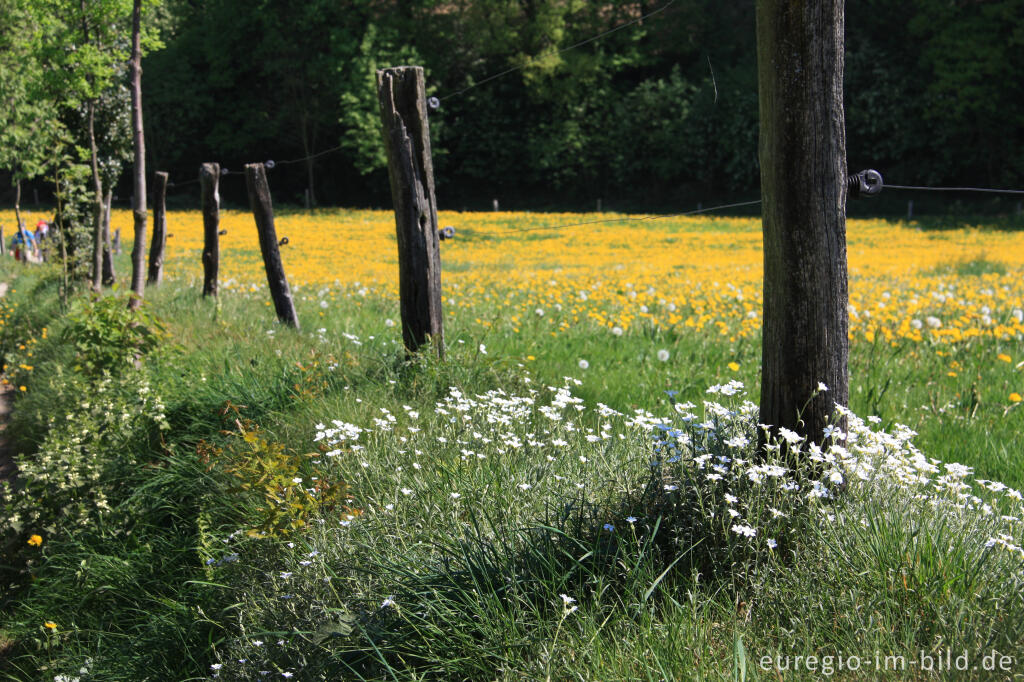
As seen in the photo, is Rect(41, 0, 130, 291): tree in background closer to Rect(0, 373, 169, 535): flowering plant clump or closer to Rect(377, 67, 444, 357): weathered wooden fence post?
Rect(0, 373, 169, 535): flowering plant clump

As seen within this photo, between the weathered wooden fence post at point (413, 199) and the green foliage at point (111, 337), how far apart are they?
2.21 m

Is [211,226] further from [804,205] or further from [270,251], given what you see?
[804,205]

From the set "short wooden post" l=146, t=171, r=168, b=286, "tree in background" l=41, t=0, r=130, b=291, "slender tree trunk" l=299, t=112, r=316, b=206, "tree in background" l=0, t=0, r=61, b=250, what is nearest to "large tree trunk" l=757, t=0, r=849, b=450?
"tree in background" l=41, t=0, r=130, b=291

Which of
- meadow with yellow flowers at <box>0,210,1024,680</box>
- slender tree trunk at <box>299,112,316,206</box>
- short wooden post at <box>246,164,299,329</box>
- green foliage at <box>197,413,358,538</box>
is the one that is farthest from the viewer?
slender tree trunk at <box>299,112,316,206</box>

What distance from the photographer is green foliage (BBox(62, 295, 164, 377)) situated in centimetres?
603

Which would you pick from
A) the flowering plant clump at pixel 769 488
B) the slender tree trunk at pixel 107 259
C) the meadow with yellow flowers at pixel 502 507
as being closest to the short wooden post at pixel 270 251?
the meadow with yellow flowers at pixel 502 507

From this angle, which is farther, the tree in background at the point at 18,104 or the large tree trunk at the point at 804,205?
the tree in background at the point at 18,104

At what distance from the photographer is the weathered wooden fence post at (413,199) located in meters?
5.55

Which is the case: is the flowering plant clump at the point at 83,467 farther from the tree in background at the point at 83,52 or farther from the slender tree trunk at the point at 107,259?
the slender tree trunk at the point at 107,259

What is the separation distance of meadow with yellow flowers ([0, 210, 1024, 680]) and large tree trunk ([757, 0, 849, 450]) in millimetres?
255

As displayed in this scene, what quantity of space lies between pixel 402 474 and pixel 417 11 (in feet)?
145

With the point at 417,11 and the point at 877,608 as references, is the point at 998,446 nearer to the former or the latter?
the point at 877,608

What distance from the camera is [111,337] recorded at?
237 inches

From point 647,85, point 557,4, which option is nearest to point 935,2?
point 647,85
